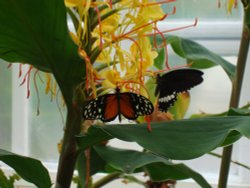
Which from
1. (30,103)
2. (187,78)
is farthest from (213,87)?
(187,78)

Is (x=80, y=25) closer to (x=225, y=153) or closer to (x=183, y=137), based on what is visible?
(x=183, y=137)

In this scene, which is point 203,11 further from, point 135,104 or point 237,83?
point 135,104

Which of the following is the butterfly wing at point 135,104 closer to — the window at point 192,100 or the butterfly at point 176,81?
the butterfly at point 176,81

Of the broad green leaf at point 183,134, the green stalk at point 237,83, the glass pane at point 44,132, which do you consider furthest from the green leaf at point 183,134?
the glass pane at point 44,132

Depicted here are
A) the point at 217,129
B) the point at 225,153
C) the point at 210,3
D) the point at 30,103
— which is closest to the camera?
the point at 217,129

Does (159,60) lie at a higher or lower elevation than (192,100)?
higher

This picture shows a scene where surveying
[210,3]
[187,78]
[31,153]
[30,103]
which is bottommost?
[31,153]

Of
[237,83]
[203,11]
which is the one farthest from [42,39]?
[203,11]
